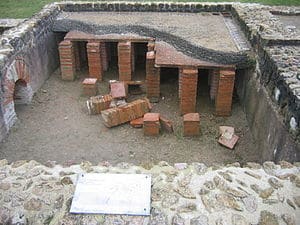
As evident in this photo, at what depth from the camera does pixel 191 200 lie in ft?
12.4

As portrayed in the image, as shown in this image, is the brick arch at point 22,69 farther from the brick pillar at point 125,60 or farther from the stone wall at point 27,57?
the brick pillar at point 125,60

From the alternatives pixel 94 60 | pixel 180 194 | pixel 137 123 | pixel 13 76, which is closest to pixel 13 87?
pixel 13 76

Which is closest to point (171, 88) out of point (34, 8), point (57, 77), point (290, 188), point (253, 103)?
point (253, 103)

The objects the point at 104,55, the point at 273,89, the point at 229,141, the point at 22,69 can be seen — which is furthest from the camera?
the point at 104,55

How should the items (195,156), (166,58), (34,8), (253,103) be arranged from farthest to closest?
1. (34,8)
2. (166,58)
3. (253,103)
4. (195,156)

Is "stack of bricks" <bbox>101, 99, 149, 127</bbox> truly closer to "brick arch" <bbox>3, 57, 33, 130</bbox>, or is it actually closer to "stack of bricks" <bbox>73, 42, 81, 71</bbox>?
"brick arch" <bbox>3, 57, 33, 130</bbox>

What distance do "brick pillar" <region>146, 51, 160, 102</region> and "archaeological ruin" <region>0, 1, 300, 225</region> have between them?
0.02 m

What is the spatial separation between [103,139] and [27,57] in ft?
8.57

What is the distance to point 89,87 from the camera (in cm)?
862

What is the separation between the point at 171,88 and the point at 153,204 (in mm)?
5421

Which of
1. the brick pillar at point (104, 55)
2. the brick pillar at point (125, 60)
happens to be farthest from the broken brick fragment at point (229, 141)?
the brick pillar at point (104, 55)

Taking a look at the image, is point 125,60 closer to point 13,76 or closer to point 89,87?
point 89,87

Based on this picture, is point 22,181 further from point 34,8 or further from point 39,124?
point 34,8

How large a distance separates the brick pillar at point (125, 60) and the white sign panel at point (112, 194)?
198 inches
